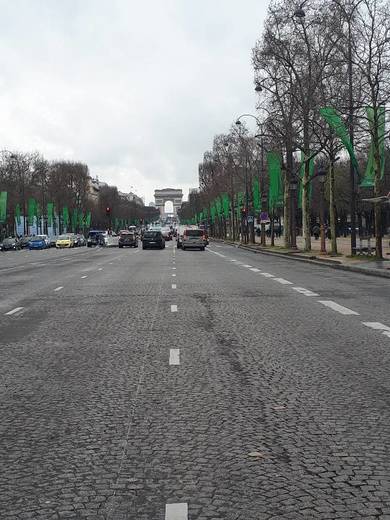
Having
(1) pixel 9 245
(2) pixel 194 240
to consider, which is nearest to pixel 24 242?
(1) pixel 9 245

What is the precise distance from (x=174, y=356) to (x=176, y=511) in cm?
521

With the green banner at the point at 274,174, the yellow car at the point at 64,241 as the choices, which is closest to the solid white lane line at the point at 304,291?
the green banner at the point at 274,174

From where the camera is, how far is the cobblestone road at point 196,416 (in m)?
4.39

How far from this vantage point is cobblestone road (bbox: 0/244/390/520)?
4.39 m

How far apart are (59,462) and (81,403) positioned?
1.77 metres

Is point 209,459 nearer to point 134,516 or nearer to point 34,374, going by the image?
point 134,516

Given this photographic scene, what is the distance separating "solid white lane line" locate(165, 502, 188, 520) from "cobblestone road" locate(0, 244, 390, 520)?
0.02 m

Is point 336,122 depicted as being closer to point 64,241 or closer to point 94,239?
point 64,241

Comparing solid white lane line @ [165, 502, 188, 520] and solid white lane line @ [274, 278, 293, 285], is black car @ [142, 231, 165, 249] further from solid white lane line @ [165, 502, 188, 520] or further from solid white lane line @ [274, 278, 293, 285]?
solid white lane line @ [165, 502, 188, 520]

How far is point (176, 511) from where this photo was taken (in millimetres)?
4180

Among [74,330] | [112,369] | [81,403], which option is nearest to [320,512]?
[81,403]

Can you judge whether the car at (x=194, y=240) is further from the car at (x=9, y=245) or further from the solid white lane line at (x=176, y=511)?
the solid white lane line at (x=176, y=511)

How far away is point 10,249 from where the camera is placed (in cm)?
8419

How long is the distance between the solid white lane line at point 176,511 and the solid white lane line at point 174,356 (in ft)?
15.2
